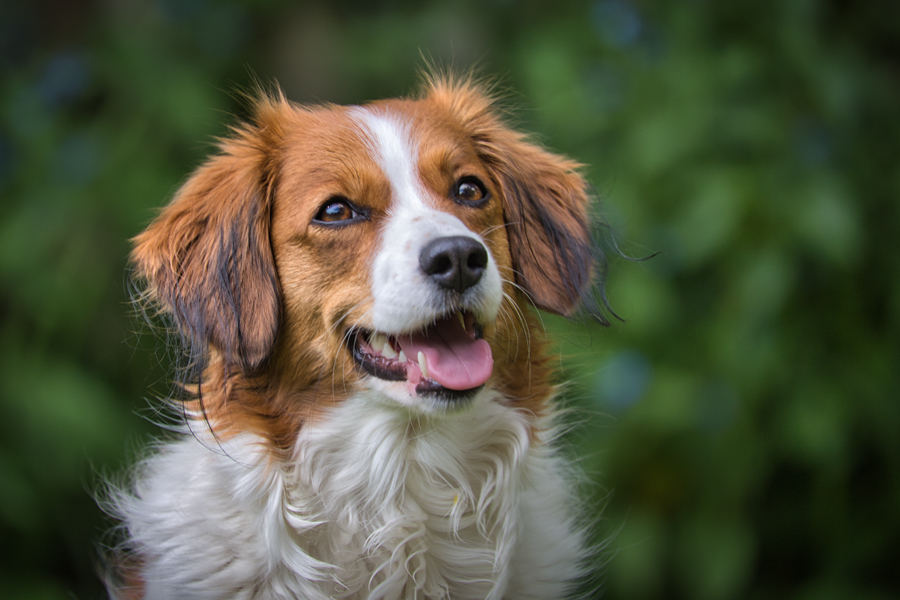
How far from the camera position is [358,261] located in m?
2.08

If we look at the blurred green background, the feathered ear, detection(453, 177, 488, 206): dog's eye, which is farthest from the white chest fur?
the blurred green background

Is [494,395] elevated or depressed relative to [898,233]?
depressed

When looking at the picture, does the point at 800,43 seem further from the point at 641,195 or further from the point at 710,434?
the point at 710,434

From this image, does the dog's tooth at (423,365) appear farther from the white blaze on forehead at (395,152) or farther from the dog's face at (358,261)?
the white blaze on forehead at (395,152)

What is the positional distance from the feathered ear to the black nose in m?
0.51

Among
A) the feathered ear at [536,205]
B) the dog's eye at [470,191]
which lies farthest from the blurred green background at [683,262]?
the dog's eye at [470,191]

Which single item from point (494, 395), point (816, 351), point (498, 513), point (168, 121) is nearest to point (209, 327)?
point (494, 395)

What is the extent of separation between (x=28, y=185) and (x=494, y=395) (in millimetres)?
2575

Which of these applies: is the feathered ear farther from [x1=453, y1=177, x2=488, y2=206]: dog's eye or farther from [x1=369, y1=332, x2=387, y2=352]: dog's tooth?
[x1=369, y1=332, x2=387, y2=352]: dog's tooth

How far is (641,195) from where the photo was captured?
346 cm

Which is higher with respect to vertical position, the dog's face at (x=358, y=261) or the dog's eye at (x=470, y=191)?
the dog's eye at (x=470, y=191)

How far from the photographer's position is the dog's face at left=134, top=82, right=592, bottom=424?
198 centimetres

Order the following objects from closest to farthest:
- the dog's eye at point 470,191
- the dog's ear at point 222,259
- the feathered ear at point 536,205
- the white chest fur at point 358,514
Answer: the white chest fur at point 358,514, the dog's ear at point 222,259, the dog's eye at point 470,191, the feathered ear at point 536,205

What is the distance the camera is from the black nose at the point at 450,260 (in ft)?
6.29
